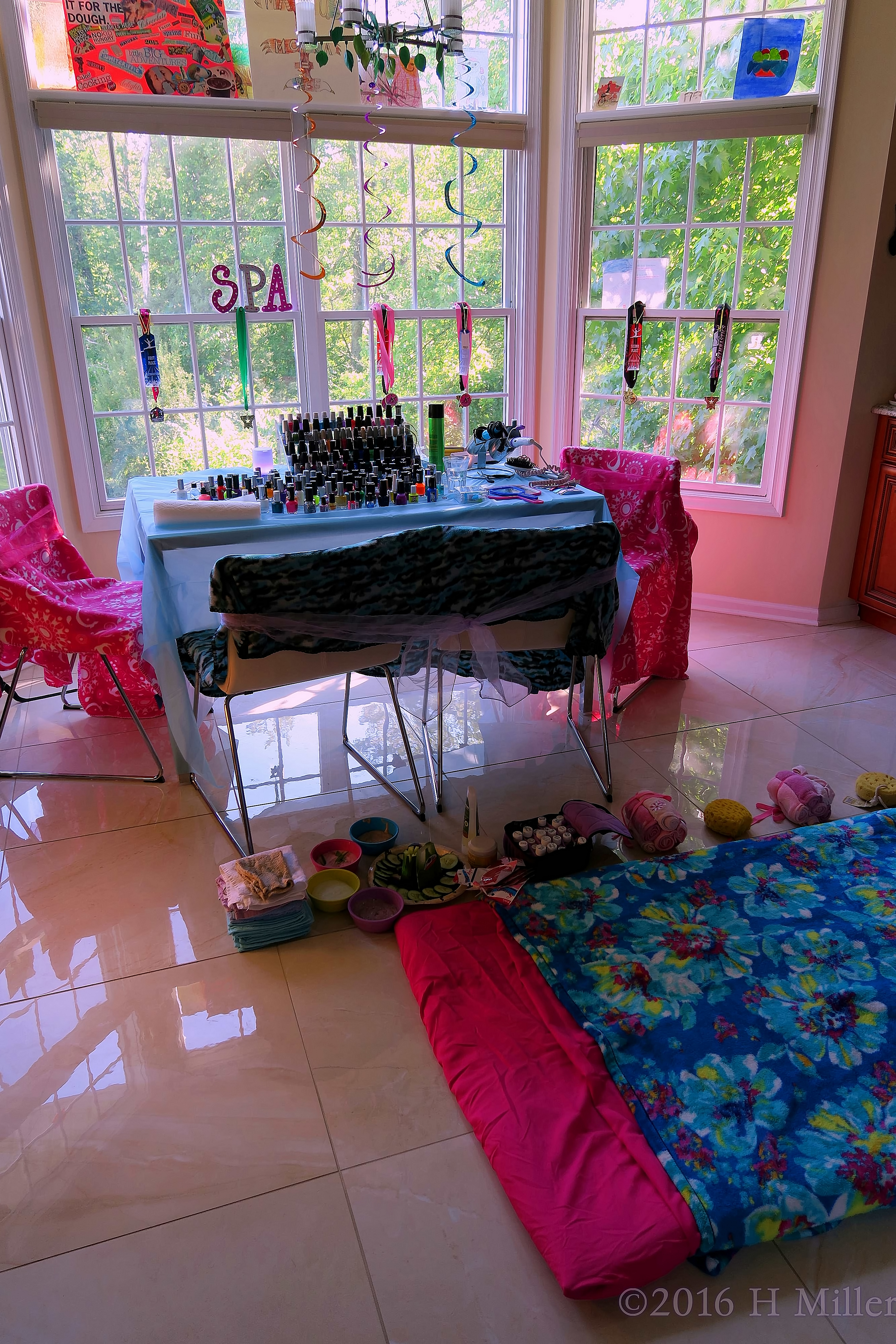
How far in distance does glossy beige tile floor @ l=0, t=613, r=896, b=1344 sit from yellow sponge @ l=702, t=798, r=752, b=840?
0.05m

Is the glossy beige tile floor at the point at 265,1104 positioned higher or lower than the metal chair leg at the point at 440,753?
lower

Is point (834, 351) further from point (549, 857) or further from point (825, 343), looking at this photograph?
point (549, 857)

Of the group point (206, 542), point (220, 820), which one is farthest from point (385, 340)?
point (220, 820)

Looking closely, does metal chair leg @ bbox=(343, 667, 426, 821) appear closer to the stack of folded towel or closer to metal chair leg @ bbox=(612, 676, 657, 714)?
the stack of folded towel

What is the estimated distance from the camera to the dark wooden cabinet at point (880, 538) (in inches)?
158

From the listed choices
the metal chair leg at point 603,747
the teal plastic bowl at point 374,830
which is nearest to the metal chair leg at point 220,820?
the teal plastic bowl at point 374,830

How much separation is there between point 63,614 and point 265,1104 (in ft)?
5.53

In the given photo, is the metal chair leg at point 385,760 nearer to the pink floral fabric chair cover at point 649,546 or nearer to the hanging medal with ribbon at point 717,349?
the pink floral fabric chair cover at point 649,546

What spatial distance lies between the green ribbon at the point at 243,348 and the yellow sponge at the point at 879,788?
113 inches

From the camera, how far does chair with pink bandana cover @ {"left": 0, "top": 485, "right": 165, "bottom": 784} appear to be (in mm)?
2898

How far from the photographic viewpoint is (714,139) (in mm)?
3984

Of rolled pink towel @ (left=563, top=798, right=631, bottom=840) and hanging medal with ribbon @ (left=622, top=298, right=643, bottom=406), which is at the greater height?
hanging medal with ribbon @ (left=622, top=298, right=643, bottom=406)

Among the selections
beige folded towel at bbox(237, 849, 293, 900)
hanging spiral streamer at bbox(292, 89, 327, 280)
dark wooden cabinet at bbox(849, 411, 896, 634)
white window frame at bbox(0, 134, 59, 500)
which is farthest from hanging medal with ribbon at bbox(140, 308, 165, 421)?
dark wooden cabinet at bbox(849, 411, 896, 634)

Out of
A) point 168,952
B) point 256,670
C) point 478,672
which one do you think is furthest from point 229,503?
point 168,952
